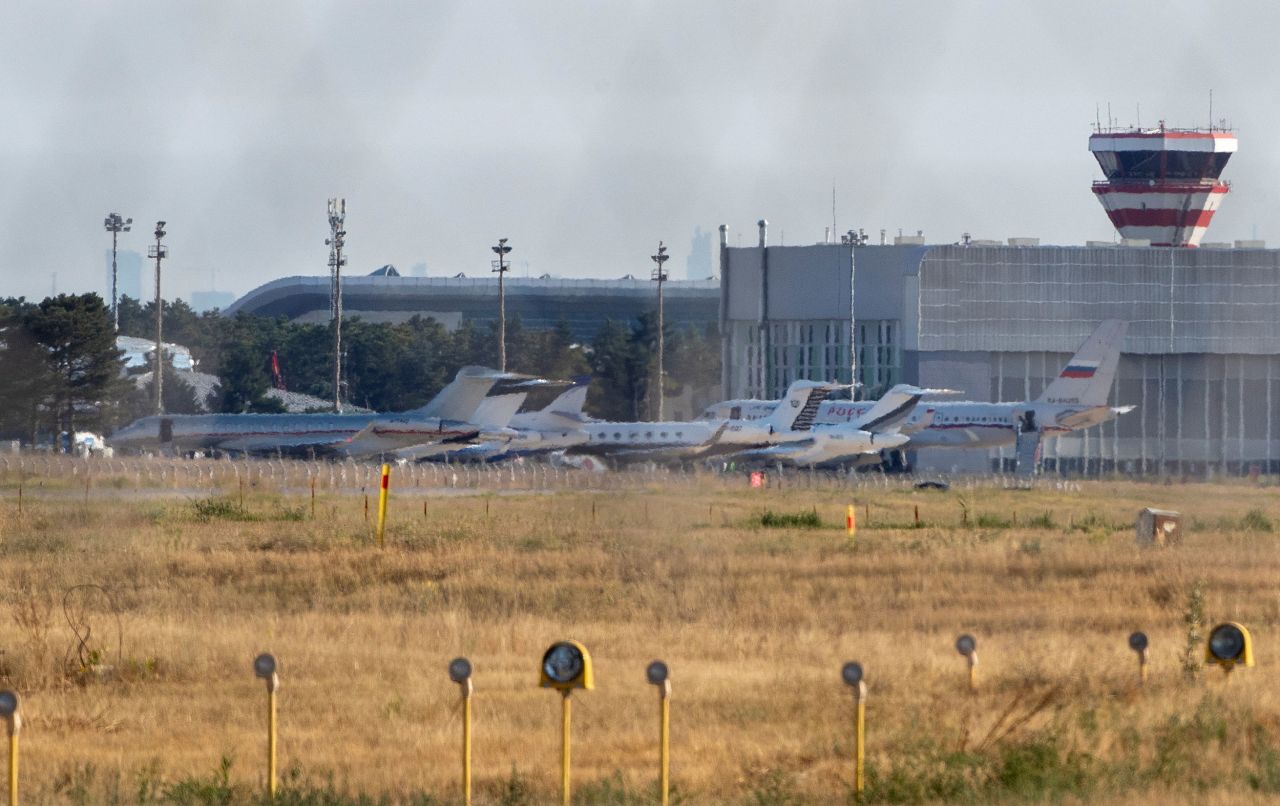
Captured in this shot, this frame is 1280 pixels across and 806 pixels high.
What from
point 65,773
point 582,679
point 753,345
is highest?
point 753,345

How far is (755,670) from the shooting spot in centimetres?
2270

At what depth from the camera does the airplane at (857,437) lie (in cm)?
9106

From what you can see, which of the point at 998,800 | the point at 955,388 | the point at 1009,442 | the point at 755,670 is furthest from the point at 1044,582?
the point at 955,388

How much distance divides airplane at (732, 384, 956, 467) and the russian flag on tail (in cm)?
912

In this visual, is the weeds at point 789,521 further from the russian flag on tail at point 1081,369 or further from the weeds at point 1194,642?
the russian flag on tail at point 1081,369

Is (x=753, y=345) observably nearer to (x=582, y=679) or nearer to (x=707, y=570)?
(x=707, y=570)

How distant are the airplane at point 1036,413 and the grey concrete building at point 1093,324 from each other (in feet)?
47.9

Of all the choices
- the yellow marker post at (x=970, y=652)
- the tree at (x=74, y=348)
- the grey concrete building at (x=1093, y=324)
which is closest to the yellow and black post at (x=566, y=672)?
the yellow marker post at (x=970, y=652)

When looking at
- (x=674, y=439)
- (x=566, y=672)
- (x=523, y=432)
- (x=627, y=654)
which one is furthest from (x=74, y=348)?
(x=566, y=672)

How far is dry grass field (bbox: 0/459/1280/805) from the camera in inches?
651

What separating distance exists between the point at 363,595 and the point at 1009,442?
75139mm

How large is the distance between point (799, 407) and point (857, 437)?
→ 360cm

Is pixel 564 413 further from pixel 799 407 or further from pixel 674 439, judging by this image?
pixel 799 407

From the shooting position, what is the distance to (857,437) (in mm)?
92250
